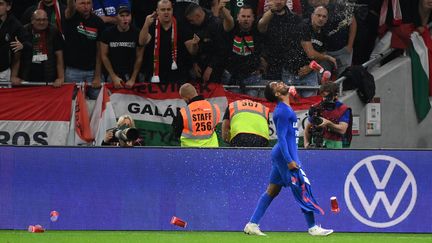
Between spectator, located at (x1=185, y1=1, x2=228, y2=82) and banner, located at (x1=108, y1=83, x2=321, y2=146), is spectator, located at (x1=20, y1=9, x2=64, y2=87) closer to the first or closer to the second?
banner, located at (x1=108, y1=83, x2=321, y2=146)

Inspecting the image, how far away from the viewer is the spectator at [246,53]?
57.9 ft

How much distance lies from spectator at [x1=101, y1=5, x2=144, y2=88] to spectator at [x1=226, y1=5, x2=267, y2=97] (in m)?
1.65

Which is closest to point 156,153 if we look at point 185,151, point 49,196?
point 185,151

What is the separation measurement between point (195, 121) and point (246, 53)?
106 inches

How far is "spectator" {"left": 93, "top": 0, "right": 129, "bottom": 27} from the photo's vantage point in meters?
18.3

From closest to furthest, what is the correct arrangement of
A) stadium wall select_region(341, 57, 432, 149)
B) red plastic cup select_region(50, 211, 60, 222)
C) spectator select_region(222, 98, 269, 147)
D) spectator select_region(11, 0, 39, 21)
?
red plastic cup select_region(50, 211, 60, 222), spectator select_region(222, 98, 269, 147), stadium wall select_region(341, 57, 432, 149), spectator select_region(11, 0, 39, 21)

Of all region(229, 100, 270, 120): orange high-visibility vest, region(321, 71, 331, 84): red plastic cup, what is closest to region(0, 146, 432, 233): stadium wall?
region(229, 100, 270, 120): orange high-visibility vest

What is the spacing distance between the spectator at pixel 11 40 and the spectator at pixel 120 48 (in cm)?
136

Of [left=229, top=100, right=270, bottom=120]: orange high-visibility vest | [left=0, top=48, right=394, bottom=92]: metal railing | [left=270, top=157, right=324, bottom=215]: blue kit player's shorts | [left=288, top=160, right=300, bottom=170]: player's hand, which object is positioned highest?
[left=0, top=48, right=394, bottom=92]: metal railing

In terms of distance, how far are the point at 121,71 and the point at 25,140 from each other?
210 centimetres

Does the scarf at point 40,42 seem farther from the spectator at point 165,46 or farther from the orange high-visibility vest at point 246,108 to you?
the orange high-visibility vest at point 246,108

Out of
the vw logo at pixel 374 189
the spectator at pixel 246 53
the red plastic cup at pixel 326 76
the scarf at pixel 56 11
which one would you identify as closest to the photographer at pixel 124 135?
the spectator at pixel 246 53

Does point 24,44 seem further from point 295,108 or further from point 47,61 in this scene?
point 295,108

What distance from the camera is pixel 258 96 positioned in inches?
722
